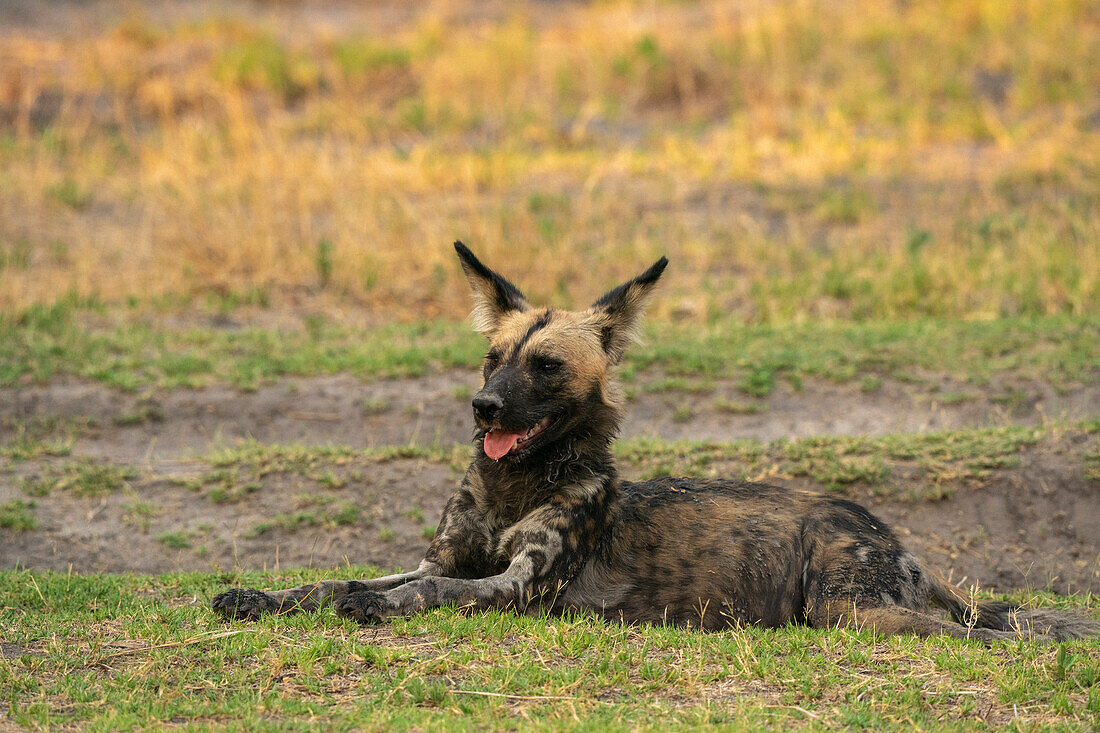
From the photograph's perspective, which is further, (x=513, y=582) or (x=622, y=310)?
(x=622, y=310)

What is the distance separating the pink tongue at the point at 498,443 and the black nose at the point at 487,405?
0.16 meters

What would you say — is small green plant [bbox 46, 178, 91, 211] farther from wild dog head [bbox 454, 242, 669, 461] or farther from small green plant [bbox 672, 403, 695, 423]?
wild dog head [bbox 454, 242, 669, 461]

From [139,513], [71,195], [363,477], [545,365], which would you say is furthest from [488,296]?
[71,195]

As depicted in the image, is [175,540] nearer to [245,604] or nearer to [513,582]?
[245,604]

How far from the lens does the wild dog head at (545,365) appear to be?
5371 mm

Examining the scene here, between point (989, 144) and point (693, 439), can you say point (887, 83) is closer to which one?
point (989, 144)

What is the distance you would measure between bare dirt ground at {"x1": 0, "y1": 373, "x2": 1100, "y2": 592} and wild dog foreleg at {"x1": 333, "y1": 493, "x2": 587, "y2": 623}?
2.00 metres

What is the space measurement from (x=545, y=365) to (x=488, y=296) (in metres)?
0.71

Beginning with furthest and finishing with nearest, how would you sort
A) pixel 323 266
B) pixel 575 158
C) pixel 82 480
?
pixel 575 158
pixel 323 266
pixel 82 480

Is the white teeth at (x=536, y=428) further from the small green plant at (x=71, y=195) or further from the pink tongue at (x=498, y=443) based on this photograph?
the small green plant at (x=71, y=195)

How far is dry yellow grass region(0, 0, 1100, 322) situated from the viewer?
1266cm

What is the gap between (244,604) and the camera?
5090mm

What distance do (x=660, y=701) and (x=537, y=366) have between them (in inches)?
72.3

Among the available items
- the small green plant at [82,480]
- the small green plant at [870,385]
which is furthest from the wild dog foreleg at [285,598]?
the small green plant at [870,385]
